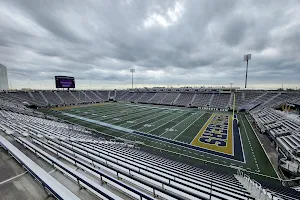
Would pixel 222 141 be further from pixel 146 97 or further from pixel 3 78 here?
pixel 3 78

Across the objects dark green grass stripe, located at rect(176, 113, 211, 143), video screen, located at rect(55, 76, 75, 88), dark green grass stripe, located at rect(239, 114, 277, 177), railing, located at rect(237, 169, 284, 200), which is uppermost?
video screen, located at rect(55, 76, 75, 88)

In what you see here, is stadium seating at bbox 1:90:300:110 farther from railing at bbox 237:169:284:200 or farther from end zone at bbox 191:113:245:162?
railing at bbox 237:169:284:200

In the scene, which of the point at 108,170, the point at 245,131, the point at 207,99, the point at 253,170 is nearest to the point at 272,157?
the point at 253,170

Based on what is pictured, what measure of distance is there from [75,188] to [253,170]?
13092 mm

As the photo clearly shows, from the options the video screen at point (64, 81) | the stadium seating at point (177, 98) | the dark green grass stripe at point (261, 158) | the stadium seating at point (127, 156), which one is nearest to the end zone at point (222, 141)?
the dark green grass stripe at point (261, 158)

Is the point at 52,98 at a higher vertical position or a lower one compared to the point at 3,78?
lower

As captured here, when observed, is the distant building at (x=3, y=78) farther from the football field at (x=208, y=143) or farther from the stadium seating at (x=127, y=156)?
the football field at (x=208, y=143)

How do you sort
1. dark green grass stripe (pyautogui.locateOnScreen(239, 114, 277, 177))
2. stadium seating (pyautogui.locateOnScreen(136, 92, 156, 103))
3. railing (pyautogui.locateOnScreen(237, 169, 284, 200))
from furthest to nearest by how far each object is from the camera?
stadium seating (pyautogui.locateOnScreen(136, 92, 156, 103)) < dark green grass stripe (pyautogui.locateOnScreen(239, 114, 277, 177)) < railing (pyautogui.locateOnScreen(237, 169, 284, 200))

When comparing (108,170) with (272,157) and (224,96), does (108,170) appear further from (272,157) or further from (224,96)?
(224,96)

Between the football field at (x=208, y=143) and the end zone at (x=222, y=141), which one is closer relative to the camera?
the football field at (x=208, y=143)

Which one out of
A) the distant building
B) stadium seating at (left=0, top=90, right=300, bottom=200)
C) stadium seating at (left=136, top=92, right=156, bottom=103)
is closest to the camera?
stadium seating at (left=0, top=90, right=300, bottom=200)

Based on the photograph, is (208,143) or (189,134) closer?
(208,143)

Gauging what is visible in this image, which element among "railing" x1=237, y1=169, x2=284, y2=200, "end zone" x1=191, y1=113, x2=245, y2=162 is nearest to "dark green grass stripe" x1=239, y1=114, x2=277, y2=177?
"end zone" x1=191, y1=113, x2=245, y2=162

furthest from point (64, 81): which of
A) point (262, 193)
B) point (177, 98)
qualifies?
point (262, 193)
